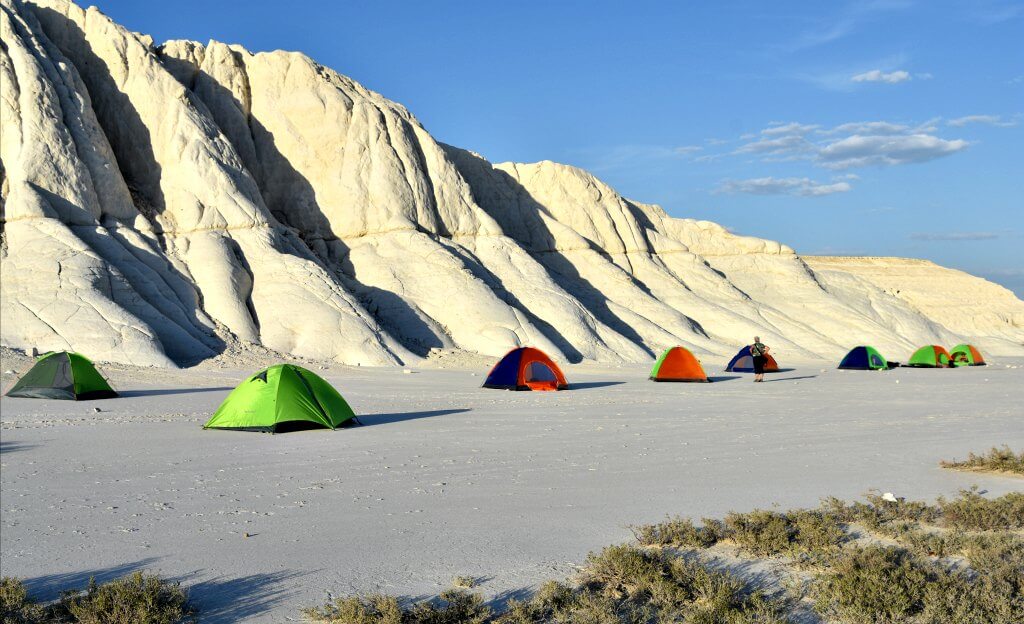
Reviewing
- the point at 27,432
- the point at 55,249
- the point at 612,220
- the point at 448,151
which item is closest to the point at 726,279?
the point at 612,220

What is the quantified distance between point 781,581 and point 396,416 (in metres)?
11.2

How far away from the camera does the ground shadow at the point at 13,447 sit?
38.9ft

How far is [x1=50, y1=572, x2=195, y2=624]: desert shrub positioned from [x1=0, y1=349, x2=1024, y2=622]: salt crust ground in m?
0.22

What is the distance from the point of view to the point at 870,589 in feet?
19.1

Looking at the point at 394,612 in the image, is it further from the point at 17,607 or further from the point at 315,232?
the point at 315,232

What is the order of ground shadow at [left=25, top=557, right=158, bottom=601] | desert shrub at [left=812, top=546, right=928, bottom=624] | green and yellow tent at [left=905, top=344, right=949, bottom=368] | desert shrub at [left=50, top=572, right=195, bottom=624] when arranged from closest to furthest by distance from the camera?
desert shrub at [left=50, top=572, right=195, bottom=624]
desert shrub at [left=812, top=546, right=928, bottom=624]
ground shadow at [left=25, top=557, right=158, bottom=601]
green and yellow tent at [left=905, top=344, right=949, bottom=368]

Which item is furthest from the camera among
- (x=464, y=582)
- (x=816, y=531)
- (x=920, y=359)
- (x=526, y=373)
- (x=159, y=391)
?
(x=920, y=359)

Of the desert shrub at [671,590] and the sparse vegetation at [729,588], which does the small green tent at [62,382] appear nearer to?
the sparse vegetation at [729,588]

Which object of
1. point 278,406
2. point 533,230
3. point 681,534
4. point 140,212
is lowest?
point 681,534

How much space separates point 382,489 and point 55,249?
83.5 ft

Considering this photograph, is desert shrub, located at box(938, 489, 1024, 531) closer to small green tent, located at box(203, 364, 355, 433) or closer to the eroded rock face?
small green tent, located at box(203, 364, 355, 433)

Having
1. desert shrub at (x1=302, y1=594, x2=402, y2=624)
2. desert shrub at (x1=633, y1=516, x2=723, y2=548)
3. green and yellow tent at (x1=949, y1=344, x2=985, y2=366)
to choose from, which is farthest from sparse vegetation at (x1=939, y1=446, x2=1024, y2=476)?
green and yellow tent at (x1=949, y1=344, x2=985, y2=366)

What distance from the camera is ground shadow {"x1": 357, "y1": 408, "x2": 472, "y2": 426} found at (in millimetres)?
15781

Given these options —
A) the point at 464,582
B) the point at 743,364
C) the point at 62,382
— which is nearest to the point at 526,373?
the point at 62,382
